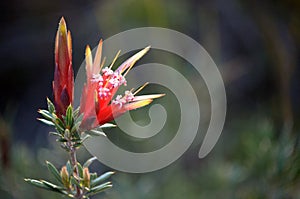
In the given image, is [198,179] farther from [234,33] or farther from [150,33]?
[234,33]

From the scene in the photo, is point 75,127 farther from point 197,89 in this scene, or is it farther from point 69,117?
point 197,89

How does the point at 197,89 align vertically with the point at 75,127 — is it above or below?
above

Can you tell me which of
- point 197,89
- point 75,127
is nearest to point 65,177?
point 75,127

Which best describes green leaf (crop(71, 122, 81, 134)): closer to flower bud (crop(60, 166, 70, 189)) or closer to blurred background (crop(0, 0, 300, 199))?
flower bud (crop(60, 166, 70, 189))

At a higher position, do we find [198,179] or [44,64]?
[44,64]

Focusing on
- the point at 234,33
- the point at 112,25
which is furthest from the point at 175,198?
the point at 234,33
